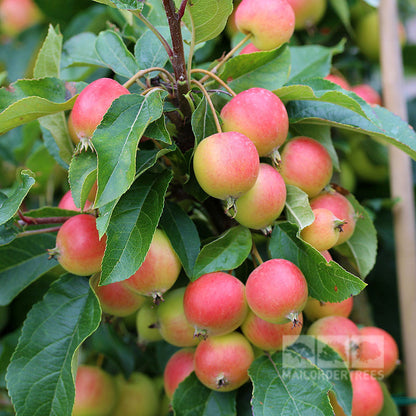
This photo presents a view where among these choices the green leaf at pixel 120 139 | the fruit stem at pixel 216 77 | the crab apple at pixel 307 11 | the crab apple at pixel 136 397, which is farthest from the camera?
the crab apple at pixel 307 11

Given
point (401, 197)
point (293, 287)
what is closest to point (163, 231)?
point (293, 287)

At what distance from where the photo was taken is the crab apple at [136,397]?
2.26 ft

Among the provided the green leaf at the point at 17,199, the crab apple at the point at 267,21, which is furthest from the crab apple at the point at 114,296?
the crab apple at the point at 267,21

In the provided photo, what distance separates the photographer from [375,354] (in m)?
0.62

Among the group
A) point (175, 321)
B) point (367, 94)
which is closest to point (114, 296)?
point (175, 321)

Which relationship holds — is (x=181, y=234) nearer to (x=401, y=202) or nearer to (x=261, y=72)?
(x=261, y=72)

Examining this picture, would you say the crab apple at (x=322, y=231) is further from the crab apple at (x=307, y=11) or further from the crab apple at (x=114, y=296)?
the crab apple at (x=307, y=11)

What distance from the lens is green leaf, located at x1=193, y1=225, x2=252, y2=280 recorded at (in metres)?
0.52

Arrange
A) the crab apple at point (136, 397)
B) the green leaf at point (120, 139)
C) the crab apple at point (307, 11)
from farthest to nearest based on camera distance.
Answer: the crab apple at point (307, 11) < the crab apple at point (136, 397) < the green leaf at point (120, 139)

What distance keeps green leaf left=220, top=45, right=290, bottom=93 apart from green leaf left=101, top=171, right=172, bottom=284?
146mm

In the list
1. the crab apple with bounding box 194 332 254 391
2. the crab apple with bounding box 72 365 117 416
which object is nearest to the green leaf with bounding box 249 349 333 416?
the crab apple with bounding box 194 332 254 391

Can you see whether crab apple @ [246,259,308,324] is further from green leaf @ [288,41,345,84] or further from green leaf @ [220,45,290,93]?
green leaf @ [288,41,345,84]

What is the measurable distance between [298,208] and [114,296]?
0.23 metres

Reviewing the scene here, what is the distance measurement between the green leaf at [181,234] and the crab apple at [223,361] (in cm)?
9
